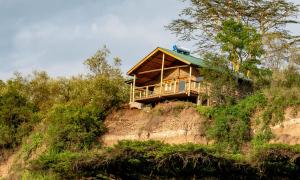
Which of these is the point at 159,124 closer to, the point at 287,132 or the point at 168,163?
the point at 168,163

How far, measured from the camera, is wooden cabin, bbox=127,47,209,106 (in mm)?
40531

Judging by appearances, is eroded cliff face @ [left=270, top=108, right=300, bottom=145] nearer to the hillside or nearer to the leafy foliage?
the hillside

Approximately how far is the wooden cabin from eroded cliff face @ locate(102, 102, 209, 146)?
5.41 ft

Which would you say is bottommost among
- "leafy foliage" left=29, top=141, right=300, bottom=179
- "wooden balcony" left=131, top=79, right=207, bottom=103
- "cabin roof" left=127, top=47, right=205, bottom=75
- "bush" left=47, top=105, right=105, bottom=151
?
"leafy foliage" left=29, top=141, right=300, bottom=179

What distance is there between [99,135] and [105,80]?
4223 millimetres

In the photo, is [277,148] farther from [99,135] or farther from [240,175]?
[99,135]

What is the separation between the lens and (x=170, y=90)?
4297 centimetres

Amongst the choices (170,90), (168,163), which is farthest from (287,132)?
(170,90)

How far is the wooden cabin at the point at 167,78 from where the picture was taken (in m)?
40.5

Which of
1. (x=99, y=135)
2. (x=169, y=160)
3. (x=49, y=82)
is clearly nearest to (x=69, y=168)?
(x=169, y=160)

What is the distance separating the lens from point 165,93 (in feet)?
135

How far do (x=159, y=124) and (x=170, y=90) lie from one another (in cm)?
507

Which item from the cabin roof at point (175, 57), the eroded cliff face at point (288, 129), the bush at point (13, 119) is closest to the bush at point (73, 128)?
the cabin roof at point (175, 57)

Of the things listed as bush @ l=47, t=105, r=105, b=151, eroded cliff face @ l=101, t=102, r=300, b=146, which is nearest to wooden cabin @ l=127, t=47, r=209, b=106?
eroded cliff face @ l=101, t=102, r=300, b=146
